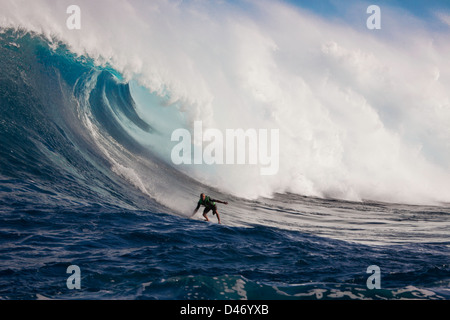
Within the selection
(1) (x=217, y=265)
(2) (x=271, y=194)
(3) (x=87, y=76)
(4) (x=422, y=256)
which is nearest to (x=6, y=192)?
(1) (x=217, y=265)

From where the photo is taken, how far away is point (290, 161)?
23984 mm

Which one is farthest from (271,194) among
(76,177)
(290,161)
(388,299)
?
(388,299)

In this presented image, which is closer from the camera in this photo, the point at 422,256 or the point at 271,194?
the point at 422,256

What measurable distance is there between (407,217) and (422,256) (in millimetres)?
8003

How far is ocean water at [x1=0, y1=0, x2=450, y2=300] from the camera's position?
5453 mm

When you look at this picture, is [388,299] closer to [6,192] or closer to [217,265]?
[217,265]

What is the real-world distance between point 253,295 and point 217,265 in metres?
1.36

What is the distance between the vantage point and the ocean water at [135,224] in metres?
5.45

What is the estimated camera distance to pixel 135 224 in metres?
8.48
